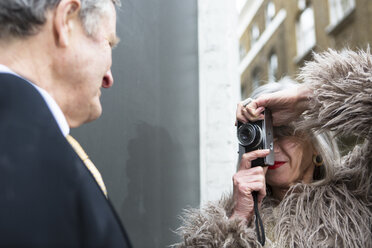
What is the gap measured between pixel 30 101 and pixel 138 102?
1177mm

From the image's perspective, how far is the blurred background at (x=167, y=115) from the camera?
61.9 inches

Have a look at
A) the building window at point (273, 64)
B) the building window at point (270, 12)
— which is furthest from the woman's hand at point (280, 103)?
the building window at point (270, 12)

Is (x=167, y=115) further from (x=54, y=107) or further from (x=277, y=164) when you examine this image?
(x=54, y=107)

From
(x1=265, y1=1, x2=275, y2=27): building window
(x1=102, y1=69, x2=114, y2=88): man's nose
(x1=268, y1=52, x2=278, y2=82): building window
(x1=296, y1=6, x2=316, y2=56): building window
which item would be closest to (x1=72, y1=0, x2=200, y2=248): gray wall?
(x1=102, y1=69, x2=114, y2=88): man's nose

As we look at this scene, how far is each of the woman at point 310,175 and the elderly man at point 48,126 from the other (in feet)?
2.16

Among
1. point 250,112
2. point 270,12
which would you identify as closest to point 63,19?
point 250,112

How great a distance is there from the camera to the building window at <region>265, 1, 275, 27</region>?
14.5m

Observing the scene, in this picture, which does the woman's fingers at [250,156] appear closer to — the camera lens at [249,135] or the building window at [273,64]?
the camera lens at [249,135]

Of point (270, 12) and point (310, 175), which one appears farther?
point (270, 12)

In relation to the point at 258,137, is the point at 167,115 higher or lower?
higher

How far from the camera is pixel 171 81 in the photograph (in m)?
2.24

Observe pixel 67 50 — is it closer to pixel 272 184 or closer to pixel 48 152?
pixel 48 152

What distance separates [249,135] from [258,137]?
32 mm

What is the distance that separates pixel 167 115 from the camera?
2.17 meters
